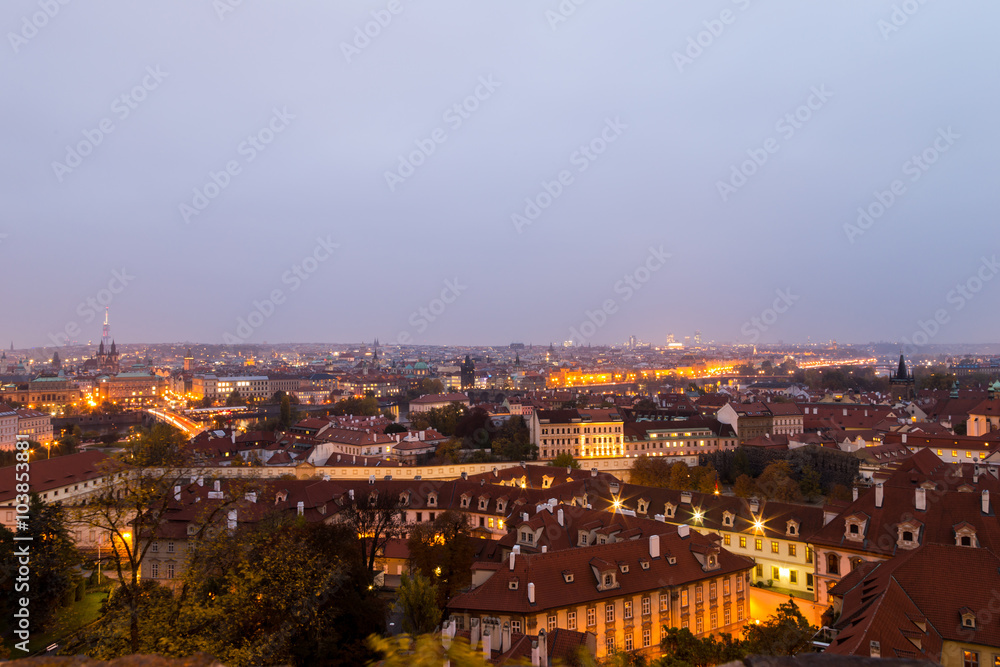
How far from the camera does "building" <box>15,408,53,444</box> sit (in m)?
63.0

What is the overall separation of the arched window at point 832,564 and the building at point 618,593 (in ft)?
8.01

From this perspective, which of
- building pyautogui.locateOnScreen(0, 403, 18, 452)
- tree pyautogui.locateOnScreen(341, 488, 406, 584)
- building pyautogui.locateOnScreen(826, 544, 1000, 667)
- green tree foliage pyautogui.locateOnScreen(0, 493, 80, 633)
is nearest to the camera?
building pyautogui.locateOnScreen(826, 544, 1000, 667)

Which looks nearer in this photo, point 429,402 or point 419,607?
point 419,607

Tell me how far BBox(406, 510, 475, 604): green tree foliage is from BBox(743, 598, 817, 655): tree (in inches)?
368

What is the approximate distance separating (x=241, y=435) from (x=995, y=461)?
50.4 meters

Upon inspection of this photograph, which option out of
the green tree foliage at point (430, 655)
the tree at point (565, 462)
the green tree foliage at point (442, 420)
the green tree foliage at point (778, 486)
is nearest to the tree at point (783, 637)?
the green tree foliage at point (430, 655)

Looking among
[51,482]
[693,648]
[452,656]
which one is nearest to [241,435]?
[51,482]

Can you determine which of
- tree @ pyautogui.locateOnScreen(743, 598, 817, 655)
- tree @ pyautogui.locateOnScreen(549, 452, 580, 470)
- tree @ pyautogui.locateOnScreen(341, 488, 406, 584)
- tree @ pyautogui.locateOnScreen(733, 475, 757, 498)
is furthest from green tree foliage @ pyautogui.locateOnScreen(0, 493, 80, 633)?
tree @ pyautogui.locateOnScreen(733, 475, 757, 498)

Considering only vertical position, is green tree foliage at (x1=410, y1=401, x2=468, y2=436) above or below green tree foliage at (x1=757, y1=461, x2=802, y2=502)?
above

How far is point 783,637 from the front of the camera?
571 inches

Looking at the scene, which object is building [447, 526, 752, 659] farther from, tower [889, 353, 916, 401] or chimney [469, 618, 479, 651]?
tower [889, 353, 916, 401]

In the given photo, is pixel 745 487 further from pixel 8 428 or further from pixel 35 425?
pixel 35 425

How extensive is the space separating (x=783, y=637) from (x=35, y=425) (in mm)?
69354

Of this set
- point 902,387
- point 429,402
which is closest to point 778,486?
point 902,387
